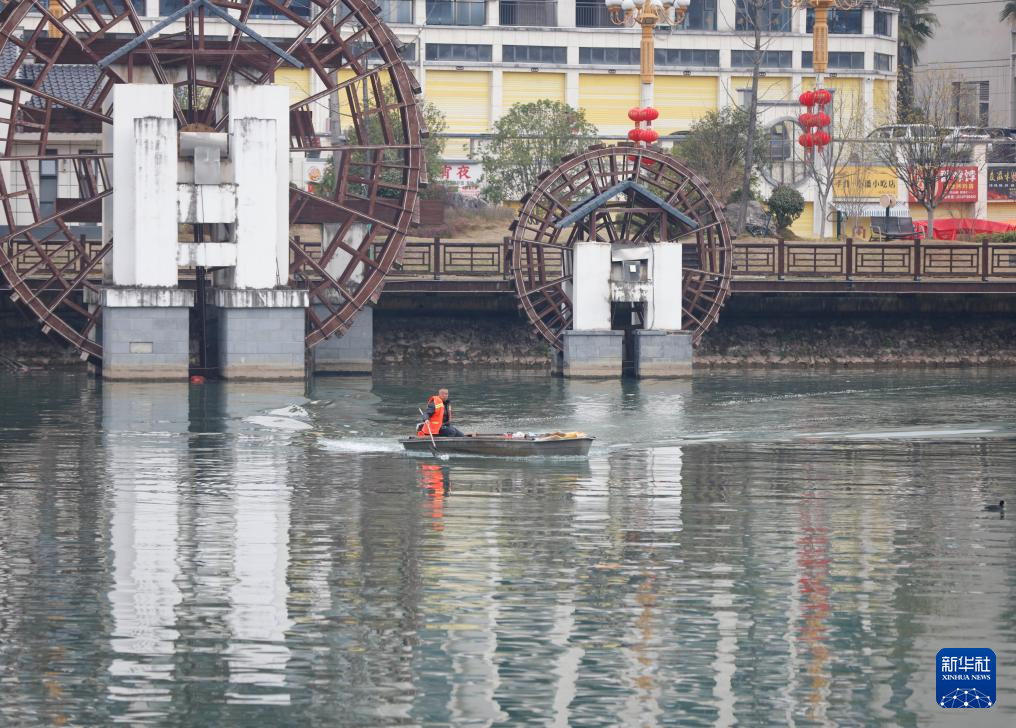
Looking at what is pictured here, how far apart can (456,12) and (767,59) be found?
17568mm

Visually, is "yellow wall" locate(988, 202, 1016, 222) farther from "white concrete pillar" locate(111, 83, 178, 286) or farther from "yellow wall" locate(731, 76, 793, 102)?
"white concrete pillar" locate(111, 83, 178, 286)

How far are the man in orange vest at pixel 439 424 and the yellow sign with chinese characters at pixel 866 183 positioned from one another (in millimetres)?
56918

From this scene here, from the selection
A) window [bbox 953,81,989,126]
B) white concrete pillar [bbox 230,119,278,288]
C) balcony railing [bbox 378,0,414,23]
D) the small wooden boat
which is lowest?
the small wooden boat

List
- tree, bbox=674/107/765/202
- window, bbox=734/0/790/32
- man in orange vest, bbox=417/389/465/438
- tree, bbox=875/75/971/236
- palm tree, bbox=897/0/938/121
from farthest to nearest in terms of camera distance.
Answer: palm tree, bbox=897/0/938/121
window, bbox=734/0/790/32
tree, bbox=875/75/971/236
tree, bbox=674/107/765/202
man in orange vest, bbox=417/389/465/438

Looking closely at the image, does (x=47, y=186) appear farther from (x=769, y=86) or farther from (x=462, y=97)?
(x=769, y=86)

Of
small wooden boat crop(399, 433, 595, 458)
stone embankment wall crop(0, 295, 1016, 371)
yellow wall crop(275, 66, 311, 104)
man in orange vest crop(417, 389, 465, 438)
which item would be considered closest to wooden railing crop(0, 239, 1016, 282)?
stone embankment wall crop(0, 295, 1016, 371)

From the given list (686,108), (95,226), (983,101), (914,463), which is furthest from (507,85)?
(914,463)

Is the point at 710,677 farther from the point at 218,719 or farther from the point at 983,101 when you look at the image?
the point at 983,101

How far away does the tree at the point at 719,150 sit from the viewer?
266 feet

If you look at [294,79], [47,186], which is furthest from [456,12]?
[47,186]

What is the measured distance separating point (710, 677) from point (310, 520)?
10.5 metres

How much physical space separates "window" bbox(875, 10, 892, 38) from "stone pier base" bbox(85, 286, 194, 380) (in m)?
63.2

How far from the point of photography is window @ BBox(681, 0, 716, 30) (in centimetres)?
10412

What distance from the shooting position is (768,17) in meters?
107
